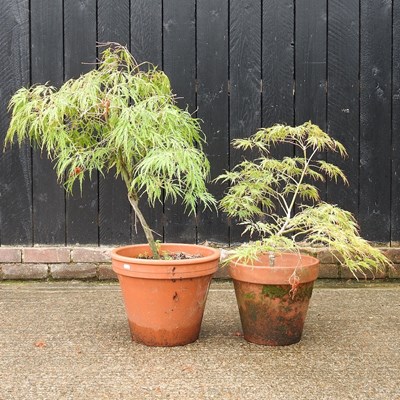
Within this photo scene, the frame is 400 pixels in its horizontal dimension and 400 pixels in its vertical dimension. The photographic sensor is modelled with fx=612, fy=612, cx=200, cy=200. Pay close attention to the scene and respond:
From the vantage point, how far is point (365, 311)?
3.19 metres

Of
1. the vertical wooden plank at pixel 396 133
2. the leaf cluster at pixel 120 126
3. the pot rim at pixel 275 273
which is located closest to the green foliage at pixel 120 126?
the leaf cluster at pixel 120 126

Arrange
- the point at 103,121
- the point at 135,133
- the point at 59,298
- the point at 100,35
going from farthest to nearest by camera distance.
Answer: the point at 100,35, the point at 59,298, the point at 103,121, the point at 135,133

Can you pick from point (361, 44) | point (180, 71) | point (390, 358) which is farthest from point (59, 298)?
point (361, 44)

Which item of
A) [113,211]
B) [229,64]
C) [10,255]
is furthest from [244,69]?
[10,255]

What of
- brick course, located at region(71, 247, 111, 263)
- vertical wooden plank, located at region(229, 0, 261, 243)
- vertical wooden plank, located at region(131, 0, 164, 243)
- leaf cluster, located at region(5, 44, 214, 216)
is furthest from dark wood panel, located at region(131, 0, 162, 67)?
brick course, located at region(71, 247, 111, 263)

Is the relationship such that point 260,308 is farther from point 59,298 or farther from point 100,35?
point 100,35

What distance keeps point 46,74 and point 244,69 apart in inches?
47.7

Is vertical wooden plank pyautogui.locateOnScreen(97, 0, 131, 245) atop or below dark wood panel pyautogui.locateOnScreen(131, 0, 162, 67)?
below

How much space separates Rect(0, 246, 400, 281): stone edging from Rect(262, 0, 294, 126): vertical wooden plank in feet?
2.98

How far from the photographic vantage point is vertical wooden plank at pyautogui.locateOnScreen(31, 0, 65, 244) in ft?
12.3

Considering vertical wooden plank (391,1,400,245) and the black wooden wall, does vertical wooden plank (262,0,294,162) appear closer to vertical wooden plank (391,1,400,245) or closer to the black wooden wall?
the black wooden wall

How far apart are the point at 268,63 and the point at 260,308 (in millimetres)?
1723

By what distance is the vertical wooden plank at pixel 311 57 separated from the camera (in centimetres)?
374

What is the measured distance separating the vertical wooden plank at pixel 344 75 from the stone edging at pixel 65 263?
56cm
